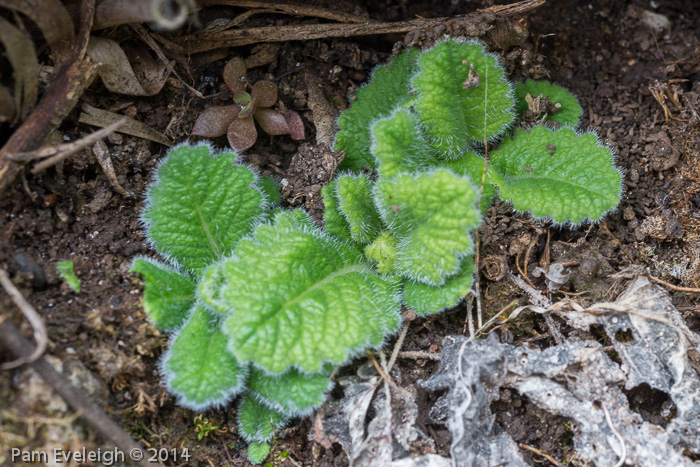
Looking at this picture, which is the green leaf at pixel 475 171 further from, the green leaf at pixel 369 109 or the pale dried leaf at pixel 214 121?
the pale dried leaf at pixel 214 121

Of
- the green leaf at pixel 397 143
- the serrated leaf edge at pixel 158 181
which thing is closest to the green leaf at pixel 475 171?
the green leaf at pixel 397 143

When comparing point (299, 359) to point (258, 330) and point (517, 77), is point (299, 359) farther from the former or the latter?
point (517, 77)

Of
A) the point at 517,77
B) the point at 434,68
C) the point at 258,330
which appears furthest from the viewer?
the point at 517,77

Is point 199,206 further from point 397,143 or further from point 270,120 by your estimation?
point 397,143

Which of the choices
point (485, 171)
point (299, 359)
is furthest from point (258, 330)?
point (485, 171)

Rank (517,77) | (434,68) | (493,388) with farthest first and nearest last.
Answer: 1. (517,77)
2. (434,68)
3. (493,388)

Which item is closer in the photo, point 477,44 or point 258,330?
point 258,330

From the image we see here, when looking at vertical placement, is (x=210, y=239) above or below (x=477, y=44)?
below
